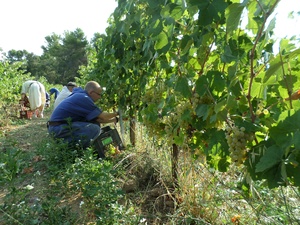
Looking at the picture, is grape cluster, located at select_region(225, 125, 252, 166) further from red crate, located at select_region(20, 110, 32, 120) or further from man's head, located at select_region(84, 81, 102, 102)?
red crate, located at select_region(20, 110, 32, 120)

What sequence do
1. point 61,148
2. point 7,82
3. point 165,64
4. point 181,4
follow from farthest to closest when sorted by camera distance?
point 7,82 < point 61,148 < point 165,64 < point 181,4

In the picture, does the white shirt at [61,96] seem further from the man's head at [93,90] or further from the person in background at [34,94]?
the person in background at [34,94]

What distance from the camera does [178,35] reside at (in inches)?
72.2

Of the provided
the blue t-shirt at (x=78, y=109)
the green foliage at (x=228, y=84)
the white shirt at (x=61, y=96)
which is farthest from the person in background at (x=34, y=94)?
the green foliage at (x=228, y=84)

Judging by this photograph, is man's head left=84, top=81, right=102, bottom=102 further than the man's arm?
Yes

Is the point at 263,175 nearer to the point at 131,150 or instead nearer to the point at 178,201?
the point at 178,201

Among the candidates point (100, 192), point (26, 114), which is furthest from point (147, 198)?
point (26, 114)

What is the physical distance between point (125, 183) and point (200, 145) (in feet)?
6.04

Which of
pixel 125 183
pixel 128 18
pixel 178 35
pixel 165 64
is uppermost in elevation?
pixel 128 18

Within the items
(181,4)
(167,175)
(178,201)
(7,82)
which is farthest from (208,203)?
(7,82)

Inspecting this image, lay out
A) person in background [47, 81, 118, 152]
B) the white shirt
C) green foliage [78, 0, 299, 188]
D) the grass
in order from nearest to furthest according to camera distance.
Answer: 1. green foliage [78, 0, 299, 188]
2. the grass
3. person in background [47, 81, 118, 152]
4. the white shirt

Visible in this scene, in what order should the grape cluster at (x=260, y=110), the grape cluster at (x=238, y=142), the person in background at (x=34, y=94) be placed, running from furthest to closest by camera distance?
the person in background at (x=34, y=94)
the grape cluster at (x=260, y=110)
the grape cluster at (x=238, y=142)

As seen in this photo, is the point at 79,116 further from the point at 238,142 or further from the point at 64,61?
the point at 64,61

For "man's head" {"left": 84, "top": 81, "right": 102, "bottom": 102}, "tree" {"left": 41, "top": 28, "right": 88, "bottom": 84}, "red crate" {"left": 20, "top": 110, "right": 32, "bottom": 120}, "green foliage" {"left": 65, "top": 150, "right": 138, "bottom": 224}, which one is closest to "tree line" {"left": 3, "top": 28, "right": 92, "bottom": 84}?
"tree" {"left": 41, "top": 28, "right": 88, "bottom": 84}
